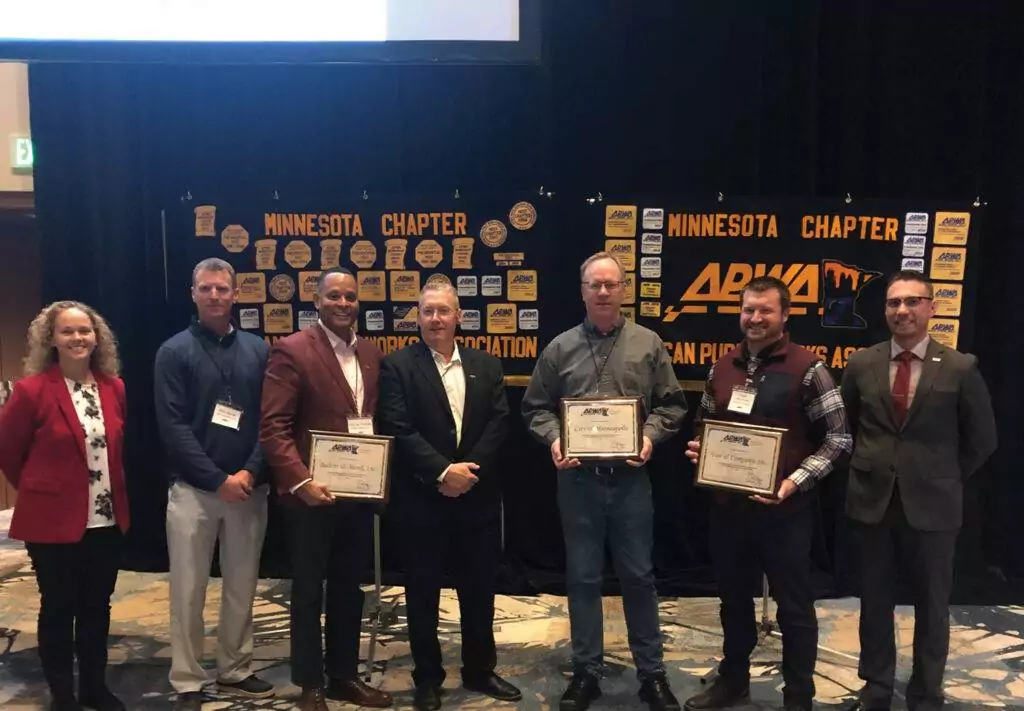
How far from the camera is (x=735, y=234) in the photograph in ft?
12.3

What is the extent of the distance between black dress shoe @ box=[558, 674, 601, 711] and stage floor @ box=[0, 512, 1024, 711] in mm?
56

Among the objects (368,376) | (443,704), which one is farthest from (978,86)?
(443,704)

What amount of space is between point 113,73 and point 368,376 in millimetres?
2564

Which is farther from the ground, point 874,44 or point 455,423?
point 874,44

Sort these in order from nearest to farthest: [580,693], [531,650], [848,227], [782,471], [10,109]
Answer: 1. [782,471]
2. [580,693]
3. [531,650]
4. [848,227]
5. [10,109]

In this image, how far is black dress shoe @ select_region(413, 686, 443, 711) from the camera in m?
2.72

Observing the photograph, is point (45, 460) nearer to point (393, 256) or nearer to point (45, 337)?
point (45, 337)

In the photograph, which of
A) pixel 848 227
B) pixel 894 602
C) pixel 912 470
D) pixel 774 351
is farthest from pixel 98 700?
pixel 848 227

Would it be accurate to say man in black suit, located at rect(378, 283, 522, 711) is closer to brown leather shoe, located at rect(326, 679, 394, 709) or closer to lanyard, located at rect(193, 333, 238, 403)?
brown leather shoe, located at rect(326, 679, 394, 709)

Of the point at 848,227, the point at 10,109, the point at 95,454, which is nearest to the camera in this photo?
the point at 95,454

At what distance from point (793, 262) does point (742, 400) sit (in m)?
1.42

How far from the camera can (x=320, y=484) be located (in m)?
2.60

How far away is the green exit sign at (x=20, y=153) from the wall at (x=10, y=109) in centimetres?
3

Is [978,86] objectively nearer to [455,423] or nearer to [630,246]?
[630,246]
